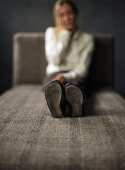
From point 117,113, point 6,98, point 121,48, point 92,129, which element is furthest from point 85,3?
point 92,129

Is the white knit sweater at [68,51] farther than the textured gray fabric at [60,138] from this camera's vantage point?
Yes

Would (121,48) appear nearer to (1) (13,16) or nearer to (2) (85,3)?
(2) (85,3)

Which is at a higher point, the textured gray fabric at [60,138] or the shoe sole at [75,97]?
the shoe sole at [75,97]

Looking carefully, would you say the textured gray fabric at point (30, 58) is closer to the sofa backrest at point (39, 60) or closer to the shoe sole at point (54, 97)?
the sofa backrest at point (39, 60)

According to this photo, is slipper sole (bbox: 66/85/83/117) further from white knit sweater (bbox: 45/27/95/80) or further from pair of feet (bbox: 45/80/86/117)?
white knit sweater (bbox: 45/27/95/80)

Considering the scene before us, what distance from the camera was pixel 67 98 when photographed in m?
1.42

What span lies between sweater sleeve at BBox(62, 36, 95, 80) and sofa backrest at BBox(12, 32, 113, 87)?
0.43 ft

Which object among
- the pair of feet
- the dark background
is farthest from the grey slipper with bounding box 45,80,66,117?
the dark background

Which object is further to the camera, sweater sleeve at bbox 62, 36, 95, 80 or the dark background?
the dark background

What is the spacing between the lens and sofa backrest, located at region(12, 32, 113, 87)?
2.40 meters

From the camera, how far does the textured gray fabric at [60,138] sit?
2.85 ft

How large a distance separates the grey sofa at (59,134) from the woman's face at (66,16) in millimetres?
578

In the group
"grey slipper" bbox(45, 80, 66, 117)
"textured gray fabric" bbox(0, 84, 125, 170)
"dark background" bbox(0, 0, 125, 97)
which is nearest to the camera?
"textured gray fabric" bbox(0, 84, 125, 170)

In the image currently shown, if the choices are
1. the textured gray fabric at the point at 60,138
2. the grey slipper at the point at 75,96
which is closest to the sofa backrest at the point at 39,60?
the textured gray fabric at the point at 60,138
